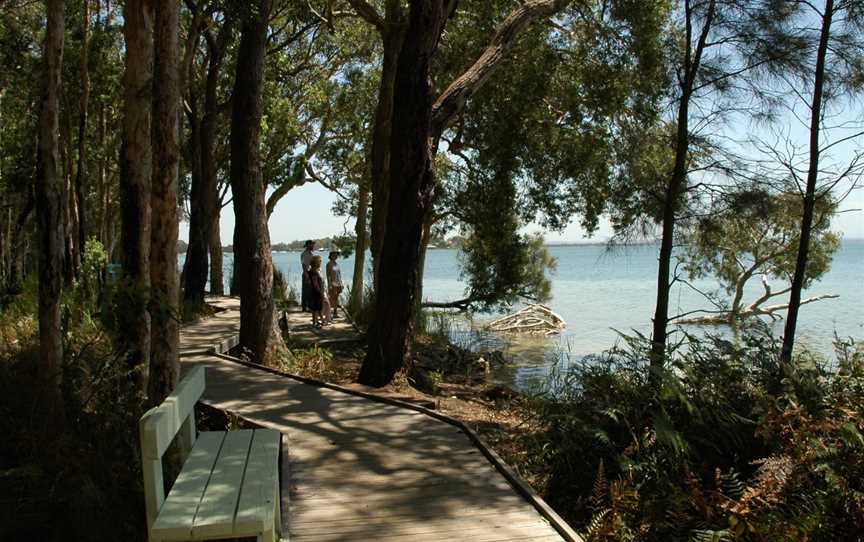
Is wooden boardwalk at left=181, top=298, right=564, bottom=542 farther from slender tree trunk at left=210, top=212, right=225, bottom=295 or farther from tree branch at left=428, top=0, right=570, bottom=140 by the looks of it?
slender tree trunk at left=210, top=212, right=225, bottom=295

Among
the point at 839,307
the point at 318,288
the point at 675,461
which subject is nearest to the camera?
the point at 675,461

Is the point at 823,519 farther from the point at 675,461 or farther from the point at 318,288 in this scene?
the point at 318,288

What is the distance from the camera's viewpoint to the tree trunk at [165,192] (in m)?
6.04

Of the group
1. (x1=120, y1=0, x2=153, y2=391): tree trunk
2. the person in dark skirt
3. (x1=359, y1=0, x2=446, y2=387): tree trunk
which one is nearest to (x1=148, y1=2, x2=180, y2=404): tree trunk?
(x1=120, y1=0, x2=153, y2=391): tree trunk

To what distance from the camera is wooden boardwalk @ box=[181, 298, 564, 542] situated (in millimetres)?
4562

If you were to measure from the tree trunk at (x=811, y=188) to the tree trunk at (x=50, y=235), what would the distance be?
6280 mm

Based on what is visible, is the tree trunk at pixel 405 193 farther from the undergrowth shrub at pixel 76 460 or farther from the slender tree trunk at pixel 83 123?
the slender tree trunk at pixel 83 123

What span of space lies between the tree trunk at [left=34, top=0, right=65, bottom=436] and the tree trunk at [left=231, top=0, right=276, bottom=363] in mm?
4217

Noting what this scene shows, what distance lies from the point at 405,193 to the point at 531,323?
1812 centimetres

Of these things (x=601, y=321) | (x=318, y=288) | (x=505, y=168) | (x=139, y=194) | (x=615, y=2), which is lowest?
(x=601, y=321)

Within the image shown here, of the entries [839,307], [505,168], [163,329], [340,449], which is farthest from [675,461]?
[839,307]

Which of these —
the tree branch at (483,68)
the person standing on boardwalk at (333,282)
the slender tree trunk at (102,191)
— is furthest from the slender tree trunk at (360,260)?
Answer: the tree branch at (483,68)

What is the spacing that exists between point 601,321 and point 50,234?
26262 mm

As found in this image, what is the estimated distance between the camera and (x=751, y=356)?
6.50 meters
